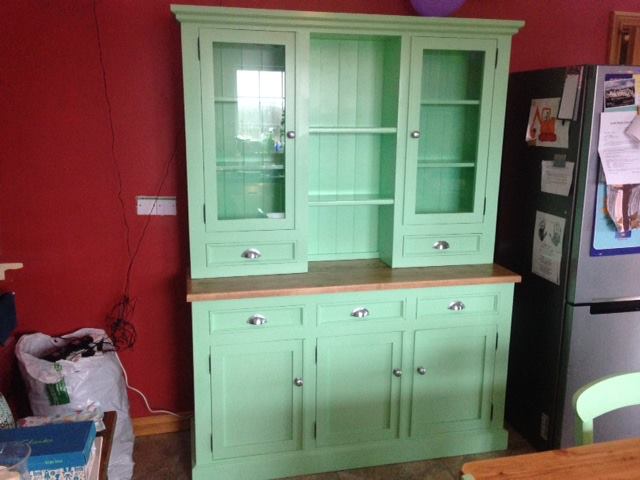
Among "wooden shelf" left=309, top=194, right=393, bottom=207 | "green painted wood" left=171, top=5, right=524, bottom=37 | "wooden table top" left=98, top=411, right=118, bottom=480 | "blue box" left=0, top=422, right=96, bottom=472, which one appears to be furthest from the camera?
"wooden shelf" left=309, top=194, right=393, bottom=207

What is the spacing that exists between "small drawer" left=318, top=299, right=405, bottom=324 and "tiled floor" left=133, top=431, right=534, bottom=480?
0.69m

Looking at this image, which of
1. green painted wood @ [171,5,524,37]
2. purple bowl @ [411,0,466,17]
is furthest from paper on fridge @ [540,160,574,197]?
purple bowl @ [411,0,466,17]

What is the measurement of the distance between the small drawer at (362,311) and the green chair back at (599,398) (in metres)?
0.96

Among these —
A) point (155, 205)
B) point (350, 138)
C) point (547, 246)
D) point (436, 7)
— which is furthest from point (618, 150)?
point (155, 205)

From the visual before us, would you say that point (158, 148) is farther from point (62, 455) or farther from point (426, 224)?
point (62, 455)

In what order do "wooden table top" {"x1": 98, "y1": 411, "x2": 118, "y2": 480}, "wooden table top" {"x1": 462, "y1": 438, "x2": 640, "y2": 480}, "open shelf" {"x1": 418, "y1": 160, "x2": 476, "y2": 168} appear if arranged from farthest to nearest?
"open shelf" {"x1": 418, "y1": 160, "x2": 476, "y2": 168}, "wooden table top" {"x1": 98, "y1": 411, "x2": 118, "y2": 480}, "wooden table top" {"x1": 462, "y1": 438, "x2": 640, "y2": 480}

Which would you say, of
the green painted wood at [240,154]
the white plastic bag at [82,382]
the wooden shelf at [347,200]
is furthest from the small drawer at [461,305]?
the white plastic bag at [82,382]

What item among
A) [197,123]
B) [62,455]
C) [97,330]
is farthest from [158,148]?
[62,455]

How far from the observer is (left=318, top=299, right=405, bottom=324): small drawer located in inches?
93.0

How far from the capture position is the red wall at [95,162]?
7.80 feet

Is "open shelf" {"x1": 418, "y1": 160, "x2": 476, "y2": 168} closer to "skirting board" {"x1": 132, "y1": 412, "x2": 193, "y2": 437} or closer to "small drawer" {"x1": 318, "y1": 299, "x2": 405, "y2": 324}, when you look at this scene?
"small drawer" {"x1": 318, "y1": 299, "x2": 405, "y2": 324}

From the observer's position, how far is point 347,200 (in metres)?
2.60

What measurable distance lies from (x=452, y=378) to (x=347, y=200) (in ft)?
3.05

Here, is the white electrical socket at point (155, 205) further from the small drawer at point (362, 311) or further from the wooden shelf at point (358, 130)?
the small drawer at point (362, 311)
